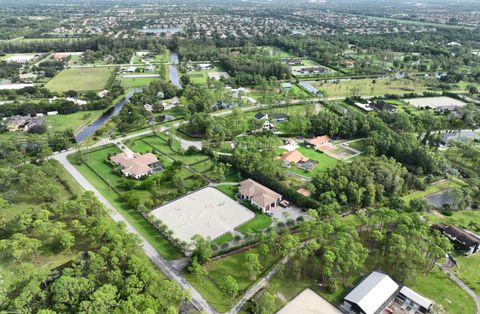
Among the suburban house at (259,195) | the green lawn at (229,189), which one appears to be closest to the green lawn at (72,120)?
the green lawn at (229,189)

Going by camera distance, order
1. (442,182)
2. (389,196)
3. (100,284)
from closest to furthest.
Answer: (100,284)
(389,196)
(442,182)

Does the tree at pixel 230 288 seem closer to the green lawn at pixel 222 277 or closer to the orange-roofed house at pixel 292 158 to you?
the green lawn at pixel 222 277

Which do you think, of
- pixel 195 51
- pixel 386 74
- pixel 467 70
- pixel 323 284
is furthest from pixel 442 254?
pixel 195 51

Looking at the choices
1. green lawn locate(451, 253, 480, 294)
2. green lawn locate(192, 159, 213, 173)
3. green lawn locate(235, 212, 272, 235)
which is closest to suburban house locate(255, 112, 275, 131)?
green lawn locate(192, 159, 213, 173)

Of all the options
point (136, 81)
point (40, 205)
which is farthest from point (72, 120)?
point (40, 205)

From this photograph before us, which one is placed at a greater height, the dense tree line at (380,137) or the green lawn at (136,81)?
the dense tree line at (380,137)

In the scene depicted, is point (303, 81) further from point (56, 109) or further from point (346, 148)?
point (56, 109)

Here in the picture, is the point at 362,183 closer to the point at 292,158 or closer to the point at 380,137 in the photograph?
the point at 292,158
